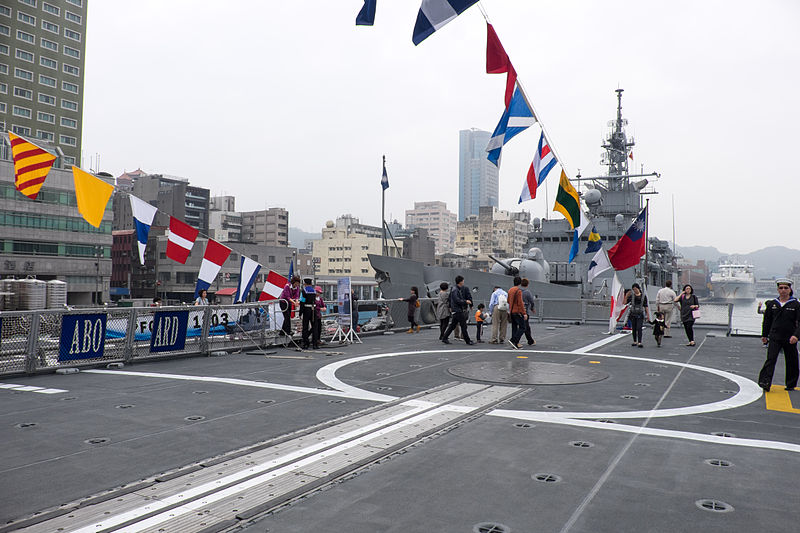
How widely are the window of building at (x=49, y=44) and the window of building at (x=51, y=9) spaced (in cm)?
385

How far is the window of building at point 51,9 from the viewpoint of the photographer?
234 feet

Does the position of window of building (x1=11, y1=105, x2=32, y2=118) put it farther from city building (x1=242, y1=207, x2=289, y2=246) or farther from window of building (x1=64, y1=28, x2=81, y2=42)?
city building (x1=242, y1=207, x2=289, y2=246)

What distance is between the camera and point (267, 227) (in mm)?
121000

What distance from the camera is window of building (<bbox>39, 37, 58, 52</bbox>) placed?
71.3m

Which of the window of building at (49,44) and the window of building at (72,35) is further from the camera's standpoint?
the window of building at (72,35)

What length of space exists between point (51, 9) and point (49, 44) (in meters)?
4.69

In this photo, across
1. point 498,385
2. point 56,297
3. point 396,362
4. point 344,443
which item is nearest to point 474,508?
point 344,443

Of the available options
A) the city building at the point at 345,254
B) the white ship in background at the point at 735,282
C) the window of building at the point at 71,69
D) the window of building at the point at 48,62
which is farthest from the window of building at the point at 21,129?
the white ship in background at the point at 735,282

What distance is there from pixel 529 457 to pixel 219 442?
312 cm

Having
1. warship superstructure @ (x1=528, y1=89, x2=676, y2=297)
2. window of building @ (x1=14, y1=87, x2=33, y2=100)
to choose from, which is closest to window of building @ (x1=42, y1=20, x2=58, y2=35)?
window of building @ (x1=14, y1=87, x2=33, y2=100)

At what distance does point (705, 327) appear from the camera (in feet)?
71.1

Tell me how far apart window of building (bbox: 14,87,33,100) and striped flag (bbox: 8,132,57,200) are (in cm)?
7299

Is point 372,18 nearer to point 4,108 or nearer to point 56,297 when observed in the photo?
point 56,297

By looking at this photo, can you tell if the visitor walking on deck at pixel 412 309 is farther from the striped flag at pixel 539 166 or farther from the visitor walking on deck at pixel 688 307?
the visitor walking on deck at pixel 688 307
